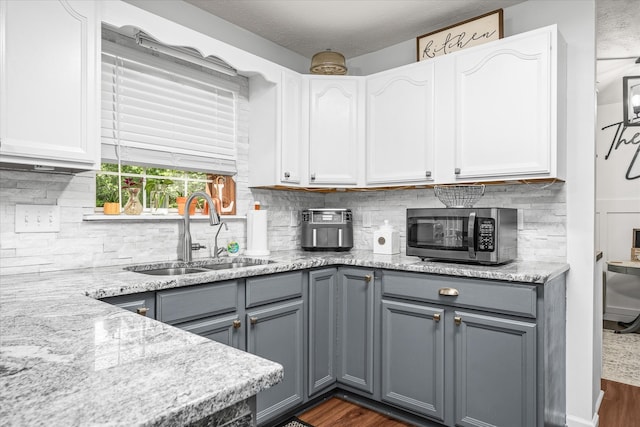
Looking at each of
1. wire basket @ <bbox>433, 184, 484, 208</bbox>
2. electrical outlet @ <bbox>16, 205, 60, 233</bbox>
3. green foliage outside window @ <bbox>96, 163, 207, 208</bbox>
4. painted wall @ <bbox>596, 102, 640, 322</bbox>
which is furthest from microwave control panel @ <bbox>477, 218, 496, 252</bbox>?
painted wall @ <bbox>596, 102, 640, 322</bbox>

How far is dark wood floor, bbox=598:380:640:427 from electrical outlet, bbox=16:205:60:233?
3.19 metres

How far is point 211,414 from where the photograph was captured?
665mm

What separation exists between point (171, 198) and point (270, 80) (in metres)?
1.02

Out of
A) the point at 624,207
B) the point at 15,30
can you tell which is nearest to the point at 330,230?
the point at 15,30

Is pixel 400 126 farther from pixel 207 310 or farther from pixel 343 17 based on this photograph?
pixel 207 310

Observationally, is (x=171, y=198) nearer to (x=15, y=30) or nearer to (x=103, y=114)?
(x=103, y=114)

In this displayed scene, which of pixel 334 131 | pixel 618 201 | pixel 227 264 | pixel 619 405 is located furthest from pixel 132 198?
pixel 618 201

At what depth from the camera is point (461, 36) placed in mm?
2646

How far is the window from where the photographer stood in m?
2.31

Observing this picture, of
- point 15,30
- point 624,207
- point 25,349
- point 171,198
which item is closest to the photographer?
point 25,349

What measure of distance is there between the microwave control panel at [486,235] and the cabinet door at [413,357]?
416mm

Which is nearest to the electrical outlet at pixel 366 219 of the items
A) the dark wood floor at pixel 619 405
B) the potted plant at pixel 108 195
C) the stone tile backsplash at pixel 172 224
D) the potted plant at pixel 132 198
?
the stone tile backsplash at pixel 172 224

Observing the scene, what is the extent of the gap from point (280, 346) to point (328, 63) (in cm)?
199

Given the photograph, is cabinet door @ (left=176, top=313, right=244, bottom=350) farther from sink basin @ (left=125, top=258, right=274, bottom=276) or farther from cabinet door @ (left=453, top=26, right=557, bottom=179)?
cabinet door @ (left=453, top=26, right=557, bottom=179)
